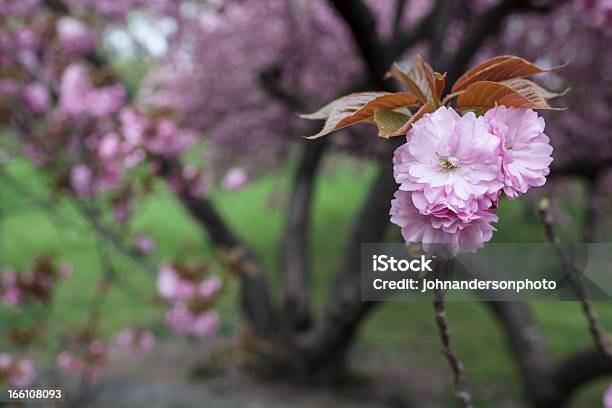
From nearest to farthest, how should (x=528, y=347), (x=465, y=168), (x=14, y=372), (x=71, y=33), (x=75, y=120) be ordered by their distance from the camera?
1. (x=465, y=168)
2. (x=14, y=372)
3. (x=75, y=120)
4. (x=71, y=33)
5. (x=528, y=347)

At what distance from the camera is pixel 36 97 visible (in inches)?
112

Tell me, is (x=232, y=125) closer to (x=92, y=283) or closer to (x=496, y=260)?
(x=92, y=283)

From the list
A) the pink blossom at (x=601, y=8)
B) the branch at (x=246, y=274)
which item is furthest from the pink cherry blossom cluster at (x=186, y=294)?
the pink blossom at (x=601, y=8)

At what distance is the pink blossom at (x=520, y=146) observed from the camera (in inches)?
22.7

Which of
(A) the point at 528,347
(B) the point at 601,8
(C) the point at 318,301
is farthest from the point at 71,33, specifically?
(C) the point at 318,301

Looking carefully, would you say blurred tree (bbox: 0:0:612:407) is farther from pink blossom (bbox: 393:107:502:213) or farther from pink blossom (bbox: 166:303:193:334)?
pink blossom (bbox: 393:107:502:213)

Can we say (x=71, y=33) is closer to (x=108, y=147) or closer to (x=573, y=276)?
(x=108, y=147)

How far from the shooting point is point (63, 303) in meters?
5.86

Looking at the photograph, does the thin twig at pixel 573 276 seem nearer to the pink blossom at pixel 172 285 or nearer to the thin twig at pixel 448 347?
the thin twig at pixel 448 347

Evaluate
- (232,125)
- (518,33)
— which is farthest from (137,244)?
(518,33)

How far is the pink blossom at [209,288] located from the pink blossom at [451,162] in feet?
7.16

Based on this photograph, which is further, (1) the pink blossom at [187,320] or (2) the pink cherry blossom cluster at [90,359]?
(2) the pink cherry blossom cluster at [90,359]

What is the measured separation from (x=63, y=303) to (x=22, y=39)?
3.71 meters

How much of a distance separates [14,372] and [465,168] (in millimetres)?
2414
